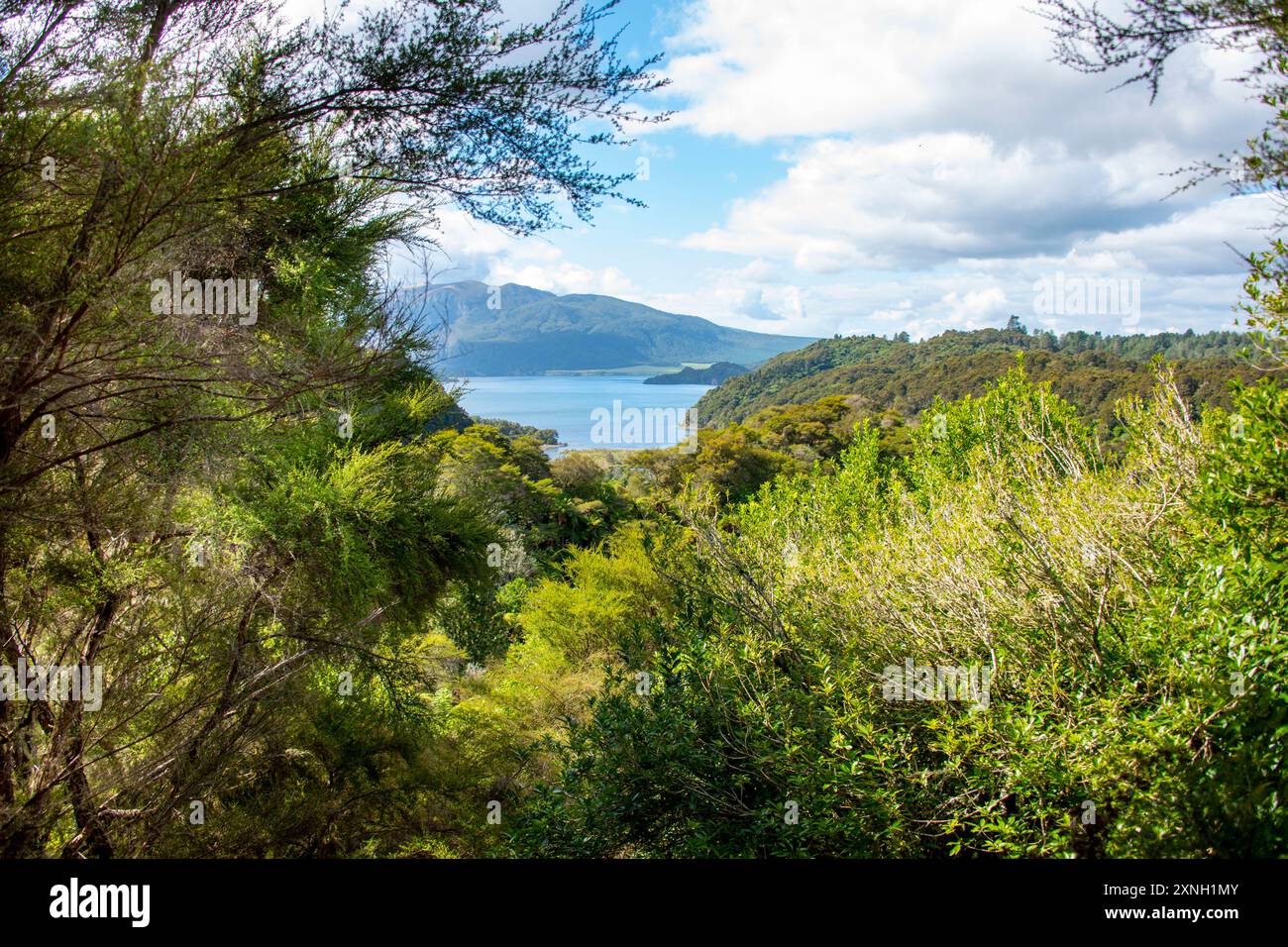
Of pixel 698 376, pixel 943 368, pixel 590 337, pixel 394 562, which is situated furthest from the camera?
pixel 590 337

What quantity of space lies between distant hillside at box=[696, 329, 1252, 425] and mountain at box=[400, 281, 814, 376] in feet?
68.9

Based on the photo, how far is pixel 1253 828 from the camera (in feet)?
9.32

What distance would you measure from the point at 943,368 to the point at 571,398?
35.2 meters

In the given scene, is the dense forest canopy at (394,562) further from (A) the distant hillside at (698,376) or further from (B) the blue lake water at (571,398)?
(A) the distant hillside at (698,376)

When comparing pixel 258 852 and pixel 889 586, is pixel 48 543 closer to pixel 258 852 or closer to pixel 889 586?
pixel 258 852

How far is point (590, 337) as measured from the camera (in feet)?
375

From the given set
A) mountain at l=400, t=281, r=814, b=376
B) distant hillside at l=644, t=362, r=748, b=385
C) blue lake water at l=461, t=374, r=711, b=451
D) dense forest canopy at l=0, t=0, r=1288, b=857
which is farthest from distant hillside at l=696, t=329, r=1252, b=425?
dense forest canopy at l=0, t=0, r=1288, b=857

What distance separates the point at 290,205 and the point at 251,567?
14.2 ft

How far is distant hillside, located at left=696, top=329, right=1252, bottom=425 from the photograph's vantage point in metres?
40.0

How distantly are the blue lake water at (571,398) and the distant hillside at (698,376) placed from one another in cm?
101

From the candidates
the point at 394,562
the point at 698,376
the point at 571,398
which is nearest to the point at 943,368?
the point at 571,398

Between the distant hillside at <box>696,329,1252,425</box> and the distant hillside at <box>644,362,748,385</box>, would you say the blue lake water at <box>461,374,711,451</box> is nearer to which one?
the distant hillside at <box>644,362,748,385</box>

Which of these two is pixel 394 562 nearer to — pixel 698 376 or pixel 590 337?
pixel 698 376
